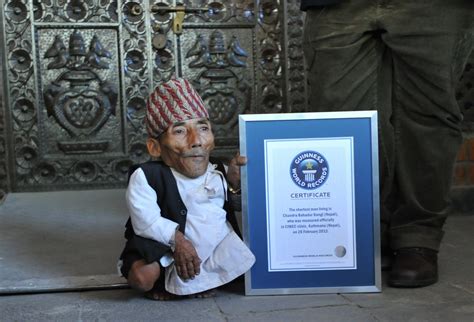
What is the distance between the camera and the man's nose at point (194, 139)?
4.77ft

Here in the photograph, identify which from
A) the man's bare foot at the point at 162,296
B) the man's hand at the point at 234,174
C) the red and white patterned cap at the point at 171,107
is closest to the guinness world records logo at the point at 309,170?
the man's hand at the point at 234,174

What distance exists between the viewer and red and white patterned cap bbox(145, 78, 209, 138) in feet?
4.78

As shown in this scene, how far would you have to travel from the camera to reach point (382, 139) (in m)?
1.75

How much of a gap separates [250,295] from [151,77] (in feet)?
6.30

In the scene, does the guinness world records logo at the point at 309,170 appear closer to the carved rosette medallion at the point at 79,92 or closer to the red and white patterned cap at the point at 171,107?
the red and white patterned cap at the point at 171,107

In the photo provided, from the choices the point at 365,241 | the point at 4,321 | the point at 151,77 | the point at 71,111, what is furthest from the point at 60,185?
the point at 365,241

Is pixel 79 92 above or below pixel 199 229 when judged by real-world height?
above

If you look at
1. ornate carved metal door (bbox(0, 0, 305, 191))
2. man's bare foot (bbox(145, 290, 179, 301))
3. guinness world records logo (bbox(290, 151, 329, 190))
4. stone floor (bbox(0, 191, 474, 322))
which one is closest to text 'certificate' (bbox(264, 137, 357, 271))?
guinness world records logo (bbox(290, 151, 329, 190))

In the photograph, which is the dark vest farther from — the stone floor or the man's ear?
the stone floor

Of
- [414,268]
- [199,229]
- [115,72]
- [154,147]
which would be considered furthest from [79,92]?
[414,268]

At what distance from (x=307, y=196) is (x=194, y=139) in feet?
0.99

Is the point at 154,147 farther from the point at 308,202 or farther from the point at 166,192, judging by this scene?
the point at 308,202

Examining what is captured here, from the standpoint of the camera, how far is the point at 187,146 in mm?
1453

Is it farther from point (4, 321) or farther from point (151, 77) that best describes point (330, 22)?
point (151, 77)
